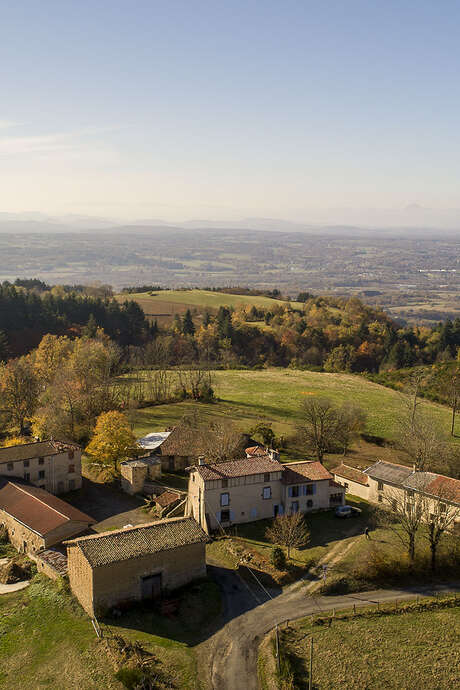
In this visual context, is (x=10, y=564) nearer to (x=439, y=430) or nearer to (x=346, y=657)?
(x=346, y=657)

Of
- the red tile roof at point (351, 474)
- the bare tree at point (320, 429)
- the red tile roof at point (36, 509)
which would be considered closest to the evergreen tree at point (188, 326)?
the bare tree at point (320, 429)

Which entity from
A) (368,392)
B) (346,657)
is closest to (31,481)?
(346,657)

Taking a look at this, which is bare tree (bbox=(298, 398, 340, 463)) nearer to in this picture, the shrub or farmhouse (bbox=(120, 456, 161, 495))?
farmhouse (bbox=(120, 456, 161, 495))

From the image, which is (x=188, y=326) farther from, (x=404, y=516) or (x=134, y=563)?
(x=134, y=563)

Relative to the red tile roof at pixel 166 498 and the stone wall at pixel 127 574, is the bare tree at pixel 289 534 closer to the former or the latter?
the stone wall at pixel 127 574

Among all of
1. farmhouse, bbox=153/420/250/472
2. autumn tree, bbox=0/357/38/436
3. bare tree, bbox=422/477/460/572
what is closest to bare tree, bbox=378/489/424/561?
bare tree, bbox=422/477/460/572

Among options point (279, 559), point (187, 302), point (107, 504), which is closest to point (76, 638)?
point (279, 559)
